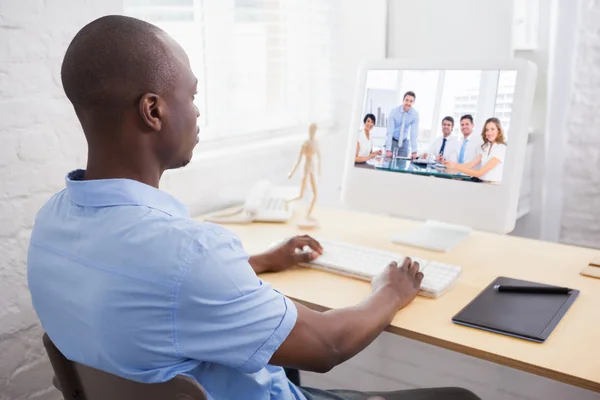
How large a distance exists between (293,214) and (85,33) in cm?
121

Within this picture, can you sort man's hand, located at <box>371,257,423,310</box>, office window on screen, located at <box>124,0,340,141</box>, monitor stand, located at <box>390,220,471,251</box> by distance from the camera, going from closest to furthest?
man's hand, located at <box>371,257,423,310</box>
monitor stand, located at <box>390,220,471,251</box>
office window on screen, located at <box>124,0,340,141</box>

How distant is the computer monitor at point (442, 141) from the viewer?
62.1 inches

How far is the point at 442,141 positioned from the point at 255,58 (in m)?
1.00

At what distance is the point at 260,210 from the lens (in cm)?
202

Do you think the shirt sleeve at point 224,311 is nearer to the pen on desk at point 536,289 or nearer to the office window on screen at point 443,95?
the pen on desk at point 536,289

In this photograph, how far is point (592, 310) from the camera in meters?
1.31

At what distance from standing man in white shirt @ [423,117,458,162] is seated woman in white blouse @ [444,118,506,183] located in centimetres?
6

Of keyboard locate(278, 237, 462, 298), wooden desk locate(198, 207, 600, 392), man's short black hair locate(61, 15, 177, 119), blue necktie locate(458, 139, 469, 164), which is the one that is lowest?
wooden desk locate(198, 207, 600, 392)

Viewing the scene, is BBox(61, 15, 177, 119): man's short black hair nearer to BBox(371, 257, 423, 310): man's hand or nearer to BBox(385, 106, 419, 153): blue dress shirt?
BBox(371, 257, 423, 310): man's hand

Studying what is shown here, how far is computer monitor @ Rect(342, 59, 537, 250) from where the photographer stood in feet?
5.17

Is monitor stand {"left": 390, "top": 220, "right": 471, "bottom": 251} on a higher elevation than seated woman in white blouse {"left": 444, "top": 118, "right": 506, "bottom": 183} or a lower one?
lower

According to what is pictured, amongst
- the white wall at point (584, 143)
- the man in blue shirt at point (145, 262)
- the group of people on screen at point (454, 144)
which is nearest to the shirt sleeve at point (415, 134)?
the group of people on screen at point (454, 144)

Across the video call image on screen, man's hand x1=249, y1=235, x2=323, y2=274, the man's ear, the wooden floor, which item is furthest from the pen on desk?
the man's ear

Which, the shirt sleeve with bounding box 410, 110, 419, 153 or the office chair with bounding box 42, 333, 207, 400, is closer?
the office chair with bounding box 42, 333, 207, 400
